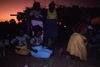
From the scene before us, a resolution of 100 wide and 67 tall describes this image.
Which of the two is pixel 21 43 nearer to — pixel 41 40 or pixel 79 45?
pixel 41 40

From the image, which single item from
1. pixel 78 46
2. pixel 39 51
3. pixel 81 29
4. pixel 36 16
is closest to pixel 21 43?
pixel 39 51

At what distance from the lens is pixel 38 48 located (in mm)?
8297

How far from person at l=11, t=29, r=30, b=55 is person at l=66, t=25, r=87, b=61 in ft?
5.08

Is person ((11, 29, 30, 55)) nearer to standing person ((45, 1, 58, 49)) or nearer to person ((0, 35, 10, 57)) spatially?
person ((0, 35, 10, 57))

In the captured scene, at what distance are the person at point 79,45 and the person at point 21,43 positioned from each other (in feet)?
5.08

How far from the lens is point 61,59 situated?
8.25m

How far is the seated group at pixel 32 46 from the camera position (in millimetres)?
8289

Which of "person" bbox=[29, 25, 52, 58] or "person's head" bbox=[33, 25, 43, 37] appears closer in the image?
"person" bbox=[29, 25, 52, 58]

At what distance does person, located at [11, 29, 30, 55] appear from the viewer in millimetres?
8477

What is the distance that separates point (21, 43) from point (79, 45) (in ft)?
6.64

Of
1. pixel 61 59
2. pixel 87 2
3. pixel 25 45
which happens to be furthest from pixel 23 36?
pixel 87 2

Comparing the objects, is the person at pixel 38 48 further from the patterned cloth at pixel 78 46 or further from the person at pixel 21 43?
the patterned cloth at pixel 78 46

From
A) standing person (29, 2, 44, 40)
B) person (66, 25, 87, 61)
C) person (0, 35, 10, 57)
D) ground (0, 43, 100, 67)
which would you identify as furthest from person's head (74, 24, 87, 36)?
person (0, 35, 10, 57)

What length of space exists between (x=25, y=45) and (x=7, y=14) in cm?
344
